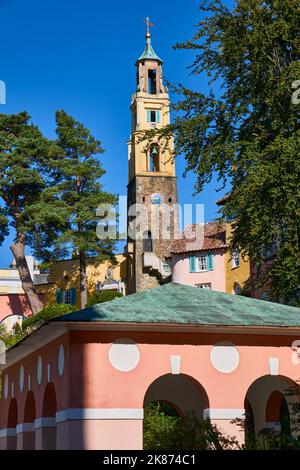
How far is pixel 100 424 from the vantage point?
52.5 feet

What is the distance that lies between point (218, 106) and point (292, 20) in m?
4.10

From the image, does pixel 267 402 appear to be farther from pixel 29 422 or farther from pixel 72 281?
pixel 72 281

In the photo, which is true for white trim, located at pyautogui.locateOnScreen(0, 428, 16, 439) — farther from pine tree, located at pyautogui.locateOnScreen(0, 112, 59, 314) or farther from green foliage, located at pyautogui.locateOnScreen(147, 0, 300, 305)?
pine tree, located at pyautogui.locateOnScreen(0, 112, 59, 314)

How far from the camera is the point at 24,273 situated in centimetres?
5447

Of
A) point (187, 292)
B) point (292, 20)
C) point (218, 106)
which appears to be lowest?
point (187, 292)

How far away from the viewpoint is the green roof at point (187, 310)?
54.4ft

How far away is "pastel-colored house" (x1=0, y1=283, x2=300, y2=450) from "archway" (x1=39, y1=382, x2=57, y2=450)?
22 millimetres

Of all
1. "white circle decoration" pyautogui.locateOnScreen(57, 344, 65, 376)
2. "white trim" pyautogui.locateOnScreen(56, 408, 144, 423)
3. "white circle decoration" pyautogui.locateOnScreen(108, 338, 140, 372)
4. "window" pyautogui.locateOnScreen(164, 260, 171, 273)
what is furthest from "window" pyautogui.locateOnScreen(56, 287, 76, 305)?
"white trim" pyautogui.locateOnScreen(56, 408, 144, 423)

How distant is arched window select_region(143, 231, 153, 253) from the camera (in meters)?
62.0

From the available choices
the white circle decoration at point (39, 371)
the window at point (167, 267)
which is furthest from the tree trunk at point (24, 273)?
the white circle decoration at point (39, 371)

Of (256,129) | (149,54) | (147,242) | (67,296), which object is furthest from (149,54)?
(256,129)

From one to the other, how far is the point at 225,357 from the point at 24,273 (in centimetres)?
3877

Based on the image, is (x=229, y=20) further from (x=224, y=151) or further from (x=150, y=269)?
(x=150, y=269)
